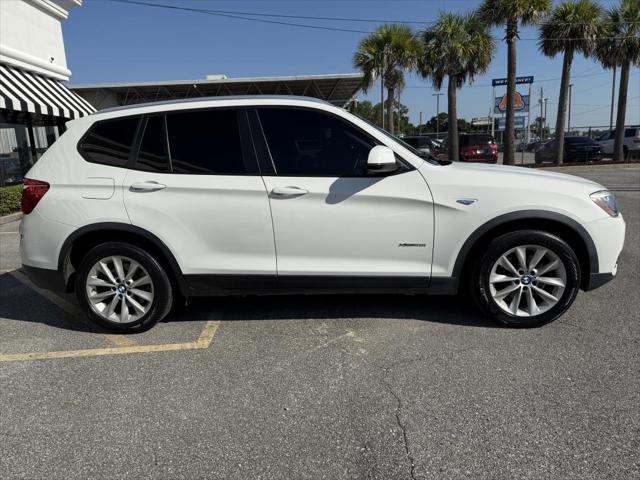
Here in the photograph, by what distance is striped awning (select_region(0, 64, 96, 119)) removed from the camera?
428 inches

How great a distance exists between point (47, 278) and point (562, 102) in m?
22.7

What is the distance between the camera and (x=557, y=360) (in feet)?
10.9

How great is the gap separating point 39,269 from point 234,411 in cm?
226

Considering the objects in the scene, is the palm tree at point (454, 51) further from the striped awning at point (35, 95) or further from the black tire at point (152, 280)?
the black tire at point (152, 280)

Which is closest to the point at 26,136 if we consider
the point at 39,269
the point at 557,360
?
the point at 39,269

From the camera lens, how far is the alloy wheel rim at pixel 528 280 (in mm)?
3719

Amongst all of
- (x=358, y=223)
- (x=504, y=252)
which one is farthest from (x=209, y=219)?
(x=504, y=252)

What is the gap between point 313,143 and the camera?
3754mm

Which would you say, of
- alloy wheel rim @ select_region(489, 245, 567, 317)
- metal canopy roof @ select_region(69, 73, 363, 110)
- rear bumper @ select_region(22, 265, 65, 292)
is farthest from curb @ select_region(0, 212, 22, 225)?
metal canopy roof @ select_region(69, 73, 363, 110)

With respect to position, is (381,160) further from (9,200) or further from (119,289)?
(9,200)

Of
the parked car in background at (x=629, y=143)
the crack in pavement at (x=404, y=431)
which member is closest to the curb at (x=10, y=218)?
the crack in pavement at (x=404, y=431)

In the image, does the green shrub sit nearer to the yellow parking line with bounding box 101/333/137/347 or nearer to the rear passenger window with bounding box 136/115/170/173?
the yellow parking line with bounding box 101/333/137/347

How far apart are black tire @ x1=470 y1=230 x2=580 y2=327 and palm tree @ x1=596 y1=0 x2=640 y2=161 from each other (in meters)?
22.3

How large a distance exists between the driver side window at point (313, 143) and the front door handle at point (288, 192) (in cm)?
13
